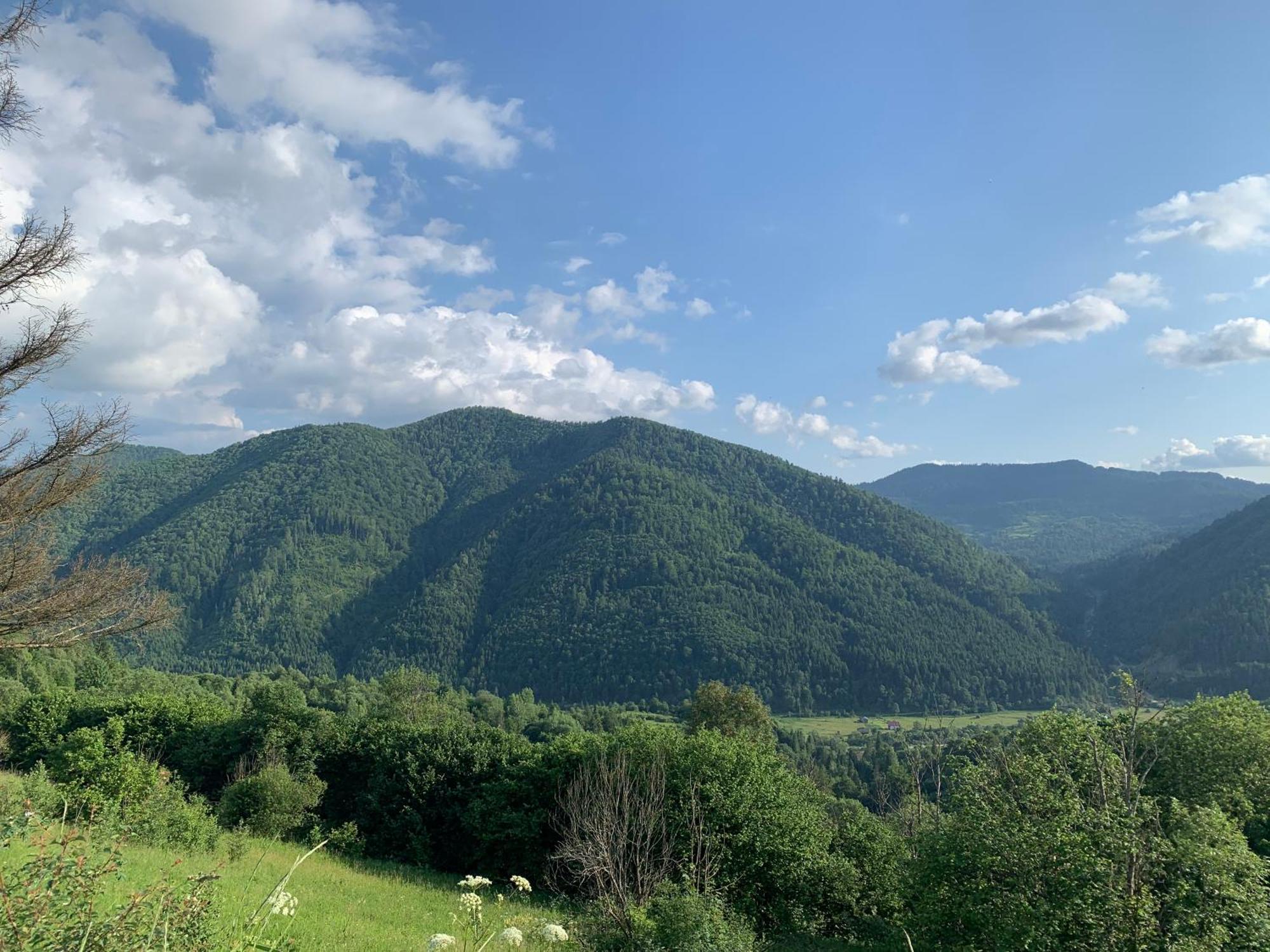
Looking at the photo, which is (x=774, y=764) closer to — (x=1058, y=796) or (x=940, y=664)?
(x=1058, y=796)

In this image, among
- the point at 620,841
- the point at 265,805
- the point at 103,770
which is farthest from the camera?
the point at 265,805

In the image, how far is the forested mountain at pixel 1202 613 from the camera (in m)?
128

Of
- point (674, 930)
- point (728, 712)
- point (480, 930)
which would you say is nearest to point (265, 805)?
point (480, 930)

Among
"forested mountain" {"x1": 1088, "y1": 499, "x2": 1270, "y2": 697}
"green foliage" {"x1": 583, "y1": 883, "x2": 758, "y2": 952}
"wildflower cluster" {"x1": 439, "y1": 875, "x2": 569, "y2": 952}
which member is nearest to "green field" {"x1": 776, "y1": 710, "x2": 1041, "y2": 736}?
"forested mountain" {"x1": 1088, "y1": 499, "x2": 1270, "y2": 697}

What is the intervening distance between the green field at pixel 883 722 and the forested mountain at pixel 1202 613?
1090 inches

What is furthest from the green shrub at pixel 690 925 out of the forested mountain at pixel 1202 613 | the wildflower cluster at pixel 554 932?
the forested mountain at pixel 1202 613

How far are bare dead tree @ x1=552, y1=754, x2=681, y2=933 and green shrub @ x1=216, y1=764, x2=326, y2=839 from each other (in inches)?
454

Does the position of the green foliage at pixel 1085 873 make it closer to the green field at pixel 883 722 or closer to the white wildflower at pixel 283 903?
the white wildflower at pixel 283 903

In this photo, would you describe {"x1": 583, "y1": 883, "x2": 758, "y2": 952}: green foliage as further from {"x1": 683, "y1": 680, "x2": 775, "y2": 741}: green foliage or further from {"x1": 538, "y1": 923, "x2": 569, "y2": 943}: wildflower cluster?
{"x1": 683, "y1": 680, "x2": 775, "y2": 741}: green foliage

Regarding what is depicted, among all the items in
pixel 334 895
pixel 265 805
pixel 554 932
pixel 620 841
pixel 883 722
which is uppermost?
pixel 554 932

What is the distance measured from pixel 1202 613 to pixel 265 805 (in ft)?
617

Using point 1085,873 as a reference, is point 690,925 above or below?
below

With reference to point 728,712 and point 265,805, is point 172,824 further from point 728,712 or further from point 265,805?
point 728,712

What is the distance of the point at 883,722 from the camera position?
13238 cm
